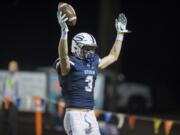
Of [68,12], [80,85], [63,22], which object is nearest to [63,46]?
[63,22]

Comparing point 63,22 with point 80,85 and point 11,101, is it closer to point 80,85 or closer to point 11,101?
point 80,85

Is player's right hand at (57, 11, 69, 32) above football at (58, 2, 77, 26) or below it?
below

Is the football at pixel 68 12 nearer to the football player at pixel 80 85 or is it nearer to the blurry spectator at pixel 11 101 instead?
the football player at pixel 80 85

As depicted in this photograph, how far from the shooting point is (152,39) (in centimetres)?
2308

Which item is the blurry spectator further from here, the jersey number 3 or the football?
the football

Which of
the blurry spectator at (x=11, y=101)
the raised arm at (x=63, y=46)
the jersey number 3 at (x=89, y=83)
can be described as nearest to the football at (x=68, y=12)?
the raised arm at (x=63, y=46)

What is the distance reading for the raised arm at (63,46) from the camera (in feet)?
24.0

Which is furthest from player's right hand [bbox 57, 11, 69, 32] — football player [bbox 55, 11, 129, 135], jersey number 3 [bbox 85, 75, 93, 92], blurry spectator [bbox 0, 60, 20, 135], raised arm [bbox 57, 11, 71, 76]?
blurry spectator [bbox 0, 60, 20, 135]

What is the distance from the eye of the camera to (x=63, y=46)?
7363 millimetres

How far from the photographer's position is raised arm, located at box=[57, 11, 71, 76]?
7312mm

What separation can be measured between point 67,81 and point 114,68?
10.4 metres

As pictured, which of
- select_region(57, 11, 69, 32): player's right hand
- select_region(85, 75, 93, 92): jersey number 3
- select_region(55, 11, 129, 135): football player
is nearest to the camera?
select_region(57, 11, 69, 32): player's right hand

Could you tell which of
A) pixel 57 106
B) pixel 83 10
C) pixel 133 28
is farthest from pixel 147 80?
pixel 57 106

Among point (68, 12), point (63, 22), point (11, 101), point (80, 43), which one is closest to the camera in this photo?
point (63, 22)
